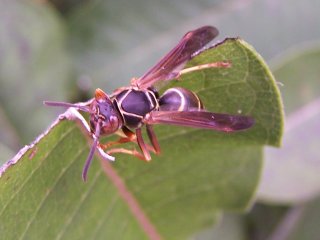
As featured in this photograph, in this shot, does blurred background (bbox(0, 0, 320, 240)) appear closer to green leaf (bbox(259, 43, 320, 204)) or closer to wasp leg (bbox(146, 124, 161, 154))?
green leaf (bbox(259, 43, 320, 204))

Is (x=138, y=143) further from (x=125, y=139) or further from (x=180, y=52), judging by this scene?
(x=180, y=52)

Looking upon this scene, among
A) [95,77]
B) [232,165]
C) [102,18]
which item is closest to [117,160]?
[232,165]

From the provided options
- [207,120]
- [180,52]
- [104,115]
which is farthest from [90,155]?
[180,52]

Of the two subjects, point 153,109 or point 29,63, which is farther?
point 29,63

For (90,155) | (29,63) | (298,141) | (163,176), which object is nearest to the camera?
(90,155)

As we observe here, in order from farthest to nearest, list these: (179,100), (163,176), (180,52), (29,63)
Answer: (29,63), (163,176), (180,52), (179,100)

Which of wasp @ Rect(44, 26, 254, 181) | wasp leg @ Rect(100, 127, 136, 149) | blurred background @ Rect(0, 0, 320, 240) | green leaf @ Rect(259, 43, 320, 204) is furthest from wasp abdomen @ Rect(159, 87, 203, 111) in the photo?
blurred background @ Rect(0, 0, 320, 240)

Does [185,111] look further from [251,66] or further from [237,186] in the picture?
[237,186]
